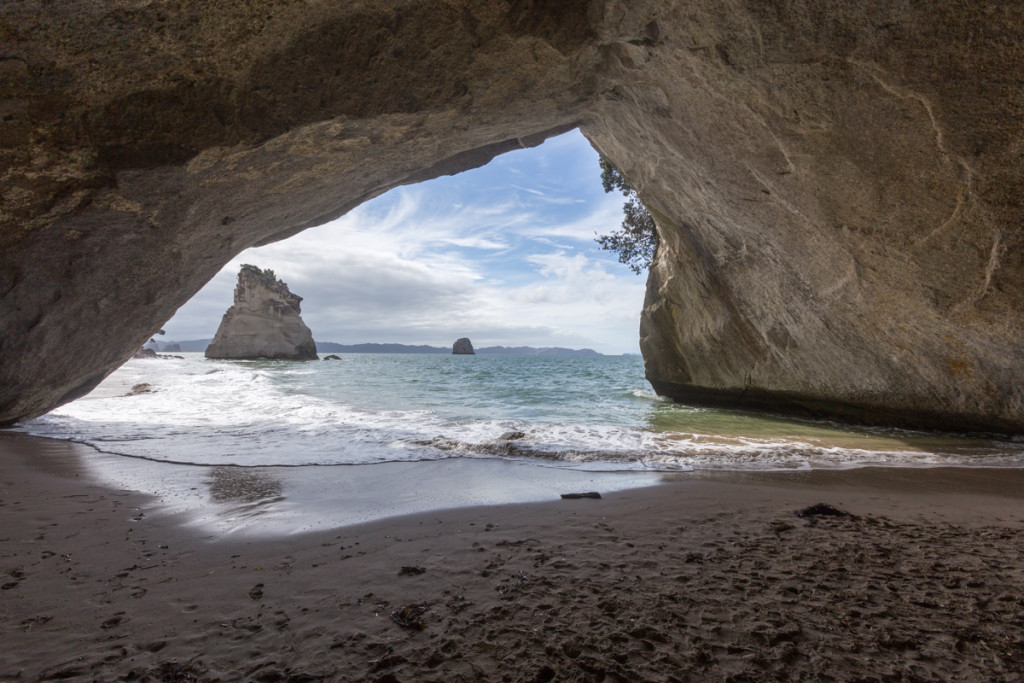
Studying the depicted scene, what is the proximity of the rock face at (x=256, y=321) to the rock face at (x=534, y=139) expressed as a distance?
39.3 meters

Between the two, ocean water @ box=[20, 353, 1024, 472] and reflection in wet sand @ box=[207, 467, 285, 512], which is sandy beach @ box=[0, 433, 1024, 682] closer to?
reflection in wet sand @ box=[207, 467, 285, 512]


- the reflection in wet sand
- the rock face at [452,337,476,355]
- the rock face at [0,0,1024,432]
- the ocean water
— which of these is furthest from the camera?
the rock face at [452,337,476,355]

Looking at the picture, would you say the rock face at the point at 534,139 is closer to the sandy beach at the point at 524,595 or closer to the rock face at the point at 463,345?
the sandy beach at the point at 524,595

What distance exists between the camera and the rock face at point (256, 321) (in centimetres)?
4306

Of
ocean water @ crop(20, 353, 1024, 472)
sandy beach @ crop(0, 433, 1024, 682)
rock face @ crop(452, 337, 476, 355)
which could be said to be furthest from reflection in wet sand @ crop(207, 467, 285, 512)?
rock face @ crop(452, 337, 476, 355)

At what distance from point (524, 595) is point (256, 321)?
47.4 meters

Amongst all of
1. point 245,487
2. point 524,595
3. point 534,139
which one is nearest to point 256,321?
point 534,139

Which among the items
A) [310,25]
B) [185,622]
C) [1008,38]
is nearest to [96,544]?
[185,622]

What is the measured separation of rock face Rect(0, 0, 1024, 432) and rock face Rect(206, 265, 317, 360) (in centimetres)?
3928

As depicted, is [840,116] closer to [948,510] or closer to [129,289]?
[948,510]

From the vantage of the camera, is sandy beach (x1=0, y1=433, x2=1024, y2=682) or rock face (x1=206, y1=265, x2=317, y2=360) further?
rock face (x1=206, y1=265, x2=317, y2=360)

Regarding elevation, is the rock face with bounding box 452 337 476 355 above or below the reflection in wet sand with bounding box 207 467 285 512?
above

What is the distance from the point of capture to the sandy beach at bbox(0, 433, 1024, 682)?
1.56 meters

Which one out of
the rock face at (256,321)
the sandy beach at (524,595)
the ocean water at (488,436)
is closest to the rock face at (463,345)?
the rock face at (256,321)
